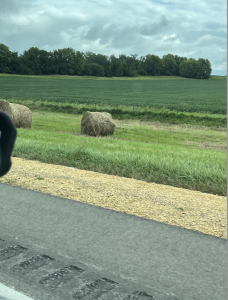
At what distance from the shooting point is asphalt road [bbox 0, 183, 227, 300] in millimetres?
3338

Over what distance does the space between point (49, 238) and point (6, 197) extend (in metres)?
2.11

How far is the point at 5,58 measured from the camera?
101 metres

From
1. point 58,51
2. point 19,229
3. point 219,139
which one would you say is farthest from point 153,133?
point 58,51

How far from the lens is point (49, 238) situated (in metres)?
4.52

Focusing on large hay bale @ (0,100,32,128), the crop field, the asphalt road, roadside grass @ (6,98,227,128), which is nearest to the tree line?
the crop field

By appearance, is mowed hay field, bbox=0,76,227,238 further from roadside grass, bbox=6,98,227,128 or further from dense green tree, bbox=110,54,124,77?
dense green tree, bbox=110,54,124,77

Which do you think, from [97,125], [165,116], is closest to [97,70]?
[165,116]

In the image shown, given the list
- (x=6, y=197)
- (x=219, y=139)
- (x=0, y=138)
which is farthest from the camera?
(x=219, y=139)

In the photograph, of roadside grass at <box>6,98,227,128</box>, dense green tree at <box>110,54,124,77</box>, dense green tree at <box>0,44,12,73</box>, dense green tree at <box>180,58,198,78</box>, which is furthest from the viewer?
dense green tree at <box>180,58,198,78</box>

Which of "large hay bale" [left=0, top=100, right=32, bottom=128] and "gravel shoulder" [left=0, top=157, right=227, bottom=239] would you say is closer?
"gravel shoulder" [left=0, top=157, right=227, bottom=239]

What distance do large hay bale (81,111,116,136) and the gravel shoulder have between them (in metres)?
11.7

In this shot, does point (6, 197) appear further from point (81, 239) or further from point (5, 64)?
point (5, 64)

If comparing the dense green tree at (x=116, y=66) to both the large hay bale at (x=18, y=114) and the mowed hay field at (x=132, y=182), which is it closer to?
the large hay bale at (x=18, y=114)

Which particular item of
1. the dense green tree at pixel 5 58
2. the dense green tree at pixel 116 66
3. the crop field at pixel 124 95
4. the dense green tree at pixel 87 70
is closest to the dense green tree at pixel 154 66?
the crop field at pixel 124 95
